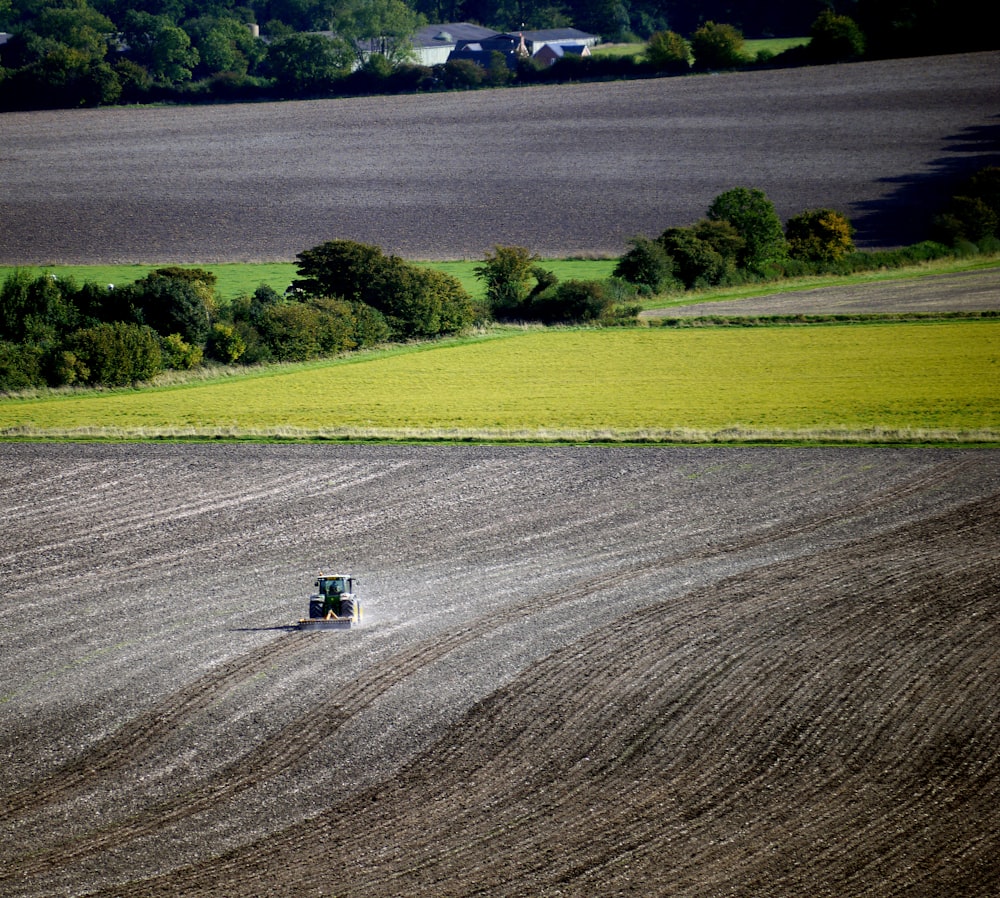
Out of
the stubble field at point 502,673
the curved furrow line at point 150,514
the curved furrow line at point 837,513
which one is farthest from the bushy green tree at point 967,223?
the curved furrow line at point 150,514

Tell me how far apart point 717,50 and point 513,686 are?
99.9 metres

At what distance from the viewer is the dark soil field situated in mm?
78438

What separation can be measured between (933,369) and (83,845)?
120 ft

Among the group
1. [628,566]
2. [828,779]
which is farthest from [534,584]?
Result: [828,779]

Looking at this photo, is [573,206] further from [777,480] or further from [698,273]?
[777,480]

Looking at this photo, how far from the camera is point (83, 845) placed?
54.7ft

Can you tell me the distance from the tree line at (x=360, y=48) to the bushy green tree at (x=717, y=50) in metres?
0.10

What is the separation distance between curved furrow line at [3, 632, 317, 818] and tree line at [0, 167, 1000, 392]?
27881 mm

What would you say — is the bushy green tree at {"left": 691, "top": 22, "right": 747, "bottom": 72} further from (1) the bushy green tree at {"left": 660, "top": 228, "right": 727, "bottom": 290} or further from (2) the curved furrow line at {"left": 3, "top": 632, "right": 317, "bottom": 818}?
(2) the curved furrow line at {"left": 3, "top": 632, "right": 317, "bottom": 818}

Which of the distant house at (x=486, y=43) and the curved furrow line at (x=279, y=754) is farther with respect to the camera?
the distant house at (x=486, y=43)

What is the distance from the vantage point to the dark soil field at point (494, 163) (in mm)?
78438

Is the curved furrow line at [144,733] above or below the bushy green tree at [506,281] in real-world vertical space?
below

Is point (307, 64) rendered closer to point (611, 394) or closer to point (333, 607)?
point (611, 394)

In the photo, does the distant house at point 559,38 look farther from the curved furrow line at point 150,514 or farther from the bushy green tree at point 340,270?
the curved furrow line at point 150,514
